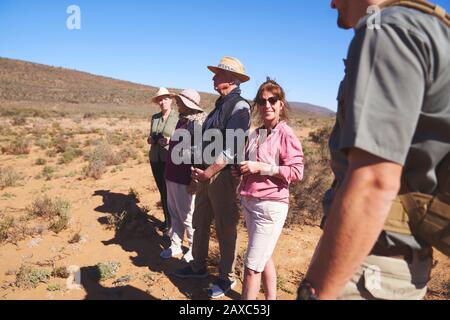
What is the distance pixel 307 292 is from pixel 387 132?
52 cm

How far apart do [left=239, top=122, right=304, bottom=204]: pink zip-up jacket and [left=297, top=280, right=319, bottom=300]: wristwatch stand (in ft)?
5.33

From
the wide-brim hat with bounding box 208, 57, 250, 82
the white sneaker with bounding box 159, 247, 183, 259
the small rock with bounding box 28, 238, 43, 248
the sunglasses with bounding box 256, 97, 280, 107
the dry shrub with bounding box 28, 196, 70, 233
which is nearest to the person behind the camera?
the sunglasses with bounding box 256, 97, 280, 107

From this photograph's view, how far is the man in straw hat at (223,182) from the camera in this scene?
9.78 ft

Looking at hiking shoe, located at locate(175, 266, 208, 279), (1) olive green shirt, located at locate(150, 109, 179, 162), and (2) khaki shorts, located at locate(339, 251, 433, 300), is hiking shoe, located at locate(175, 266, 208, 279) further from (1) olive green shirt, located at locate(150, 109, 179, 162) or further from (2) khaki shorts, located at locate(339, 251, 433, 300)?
(2) khaki shorts, located at locate(339, 251, 433, 300)

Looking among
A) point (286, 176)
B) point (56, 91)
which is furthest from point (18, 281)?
point (56, 91)

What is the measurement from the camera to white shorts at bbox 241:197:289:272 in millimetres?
2527

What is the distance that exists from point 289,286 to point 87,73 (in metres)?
82.1

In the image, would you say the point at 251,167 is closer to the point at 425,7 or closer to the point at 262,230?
the point at 262,230

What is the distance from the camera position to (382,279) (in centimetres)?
99

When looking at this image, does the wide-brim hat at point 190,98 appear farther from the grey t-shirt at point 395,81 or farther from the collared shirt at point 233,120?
the grey t-shirt at point 395,81

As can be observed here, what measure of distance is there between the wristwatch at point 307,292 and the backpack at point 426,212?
29cm

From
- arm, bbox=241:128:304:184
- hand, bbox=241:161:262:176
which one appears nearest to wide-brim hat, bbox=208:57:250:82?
arm, bbox=241:128:304:184

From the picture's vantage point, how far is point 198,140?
139 inches

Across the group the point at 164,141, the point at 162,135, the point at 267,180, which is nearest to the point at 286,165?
the point at 267,180
